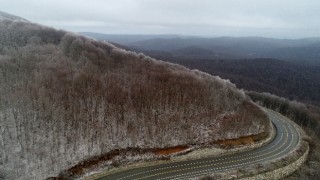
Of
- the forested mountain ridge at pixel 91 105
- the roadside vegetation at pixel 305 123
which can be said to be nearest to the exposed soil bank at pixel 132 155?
the forested mountain ridge at pixel 91 105

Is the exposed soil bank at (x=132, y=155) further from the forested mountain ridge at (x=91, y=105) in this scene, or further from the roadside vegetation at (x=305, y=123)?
the roadside vegetation at (x=305, y=123)

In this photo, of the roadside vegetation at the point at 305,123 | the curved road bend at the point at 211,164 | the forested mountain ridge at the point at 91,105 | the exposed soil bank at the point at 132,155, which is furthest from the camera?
the roadside vegetation at the point at 305,123

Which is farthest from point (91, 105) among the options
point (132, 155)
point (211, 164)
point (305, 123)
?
point (305, 123)

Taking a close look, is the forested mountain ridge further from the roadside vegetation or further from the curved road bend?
the roadside vegetation

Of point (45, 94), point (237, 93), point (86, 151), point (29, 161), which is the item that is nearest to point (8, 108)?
point (45, 94)

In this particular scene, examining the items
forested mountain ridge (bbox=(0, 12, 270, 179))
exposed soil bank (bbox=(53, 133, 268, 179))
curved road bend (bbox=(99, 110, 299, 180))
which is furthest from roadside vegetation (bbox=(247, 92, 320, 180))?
exposed soil bank (bbox=(53, 133, 268, 179))

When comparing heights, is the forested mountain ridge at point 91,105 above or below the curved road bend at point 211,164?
above
